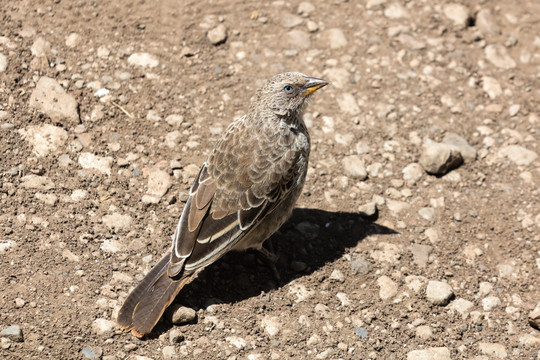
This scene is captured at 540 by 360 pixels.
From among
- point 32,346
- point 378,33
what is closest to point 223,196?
point 32,346

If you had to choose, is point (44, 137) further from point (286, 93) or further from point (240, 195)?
point (286, 93)

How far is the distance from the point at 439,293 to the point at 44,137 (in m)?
3.63

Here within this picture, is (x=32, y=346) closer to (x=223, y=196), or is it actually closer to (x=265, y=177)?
(x=223, y=196)

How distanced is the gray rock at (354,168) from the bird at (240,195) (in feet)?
2.66

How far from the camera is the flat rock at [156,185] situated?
5.77 m

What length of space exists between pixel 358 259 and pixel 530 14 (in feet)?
13.4

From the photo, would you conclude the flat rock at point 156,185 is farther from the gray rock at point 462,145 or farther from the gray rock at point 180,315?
the gray rock at point 462,145

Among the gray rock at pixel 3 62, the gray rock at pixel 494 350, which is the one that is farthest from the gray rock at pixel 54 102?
the gray rock at pixel 494 350

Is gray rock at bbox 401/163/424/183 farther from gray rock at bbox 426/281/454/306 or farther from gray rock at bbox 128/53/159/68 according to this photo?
gray rock at bbox 128/53/159/68

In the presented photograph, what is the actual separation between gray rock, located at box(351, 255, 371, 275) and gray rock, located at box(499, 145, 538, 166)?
1.99 m

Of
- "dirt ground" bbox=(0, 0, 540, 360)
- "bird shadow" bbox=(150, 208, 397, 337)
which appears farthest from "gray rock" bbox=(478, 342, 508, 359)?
"bird shadow" bbox=(150, 208, 397, 337)

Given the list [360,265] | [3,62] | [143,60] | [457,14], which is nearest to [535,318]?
[360,265]

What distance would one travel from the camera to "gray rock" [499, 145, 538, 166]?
21.5 feet

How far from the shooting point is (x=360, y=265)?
5617mm
